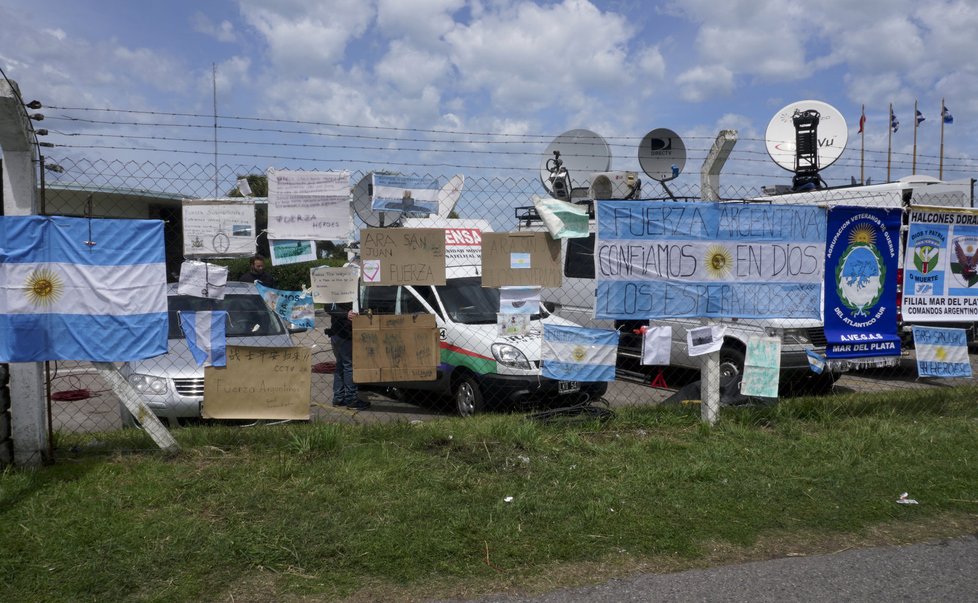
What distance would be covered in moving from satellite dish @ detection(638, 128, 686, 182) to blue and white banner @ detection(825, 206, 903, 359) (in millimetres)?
2525

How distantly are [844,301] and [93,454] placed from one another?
6189 mm

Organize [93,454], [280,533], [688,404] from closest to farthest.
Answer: [280,533], [93,454], [688,404]

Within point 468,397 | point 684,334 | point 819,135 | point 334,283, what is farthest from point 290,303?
point 819,135

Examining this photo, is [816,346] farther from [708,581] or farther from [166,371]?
[166,371]

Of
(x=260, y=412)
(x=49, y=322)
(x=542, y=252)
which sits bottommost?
(x=260, y=412)

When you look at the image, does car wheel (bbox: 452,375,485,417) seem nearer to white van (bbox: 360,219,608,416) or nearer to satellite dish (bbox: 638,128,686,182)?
white van (bbox: 360,219,608,416)

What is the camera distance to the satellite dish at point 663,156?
28.6 ft

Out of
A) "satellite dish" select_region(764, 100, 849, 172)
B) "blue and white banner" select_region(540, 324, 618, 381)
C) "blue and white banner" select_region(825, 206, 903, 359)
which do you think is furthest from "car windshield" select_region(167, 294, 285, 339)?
"satellite dish" select_region(764, 100, 849, 172)

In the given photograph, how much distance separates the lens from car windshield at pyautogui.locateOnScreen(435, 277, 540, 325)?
8188 millimetres

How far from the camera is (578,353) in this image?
19.6 feet

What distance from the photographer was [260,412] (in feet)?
18.2

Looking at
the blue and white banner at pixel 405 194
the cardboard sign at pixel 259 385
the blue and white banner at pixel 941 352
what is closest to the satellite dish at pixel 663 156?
the blue and white banner at pixel 941 352

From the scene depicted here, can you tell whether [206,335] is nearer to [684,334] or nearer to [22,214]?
[22,214]

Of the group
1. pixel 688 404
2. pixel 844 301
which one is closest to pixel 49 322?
pixel 688 404
